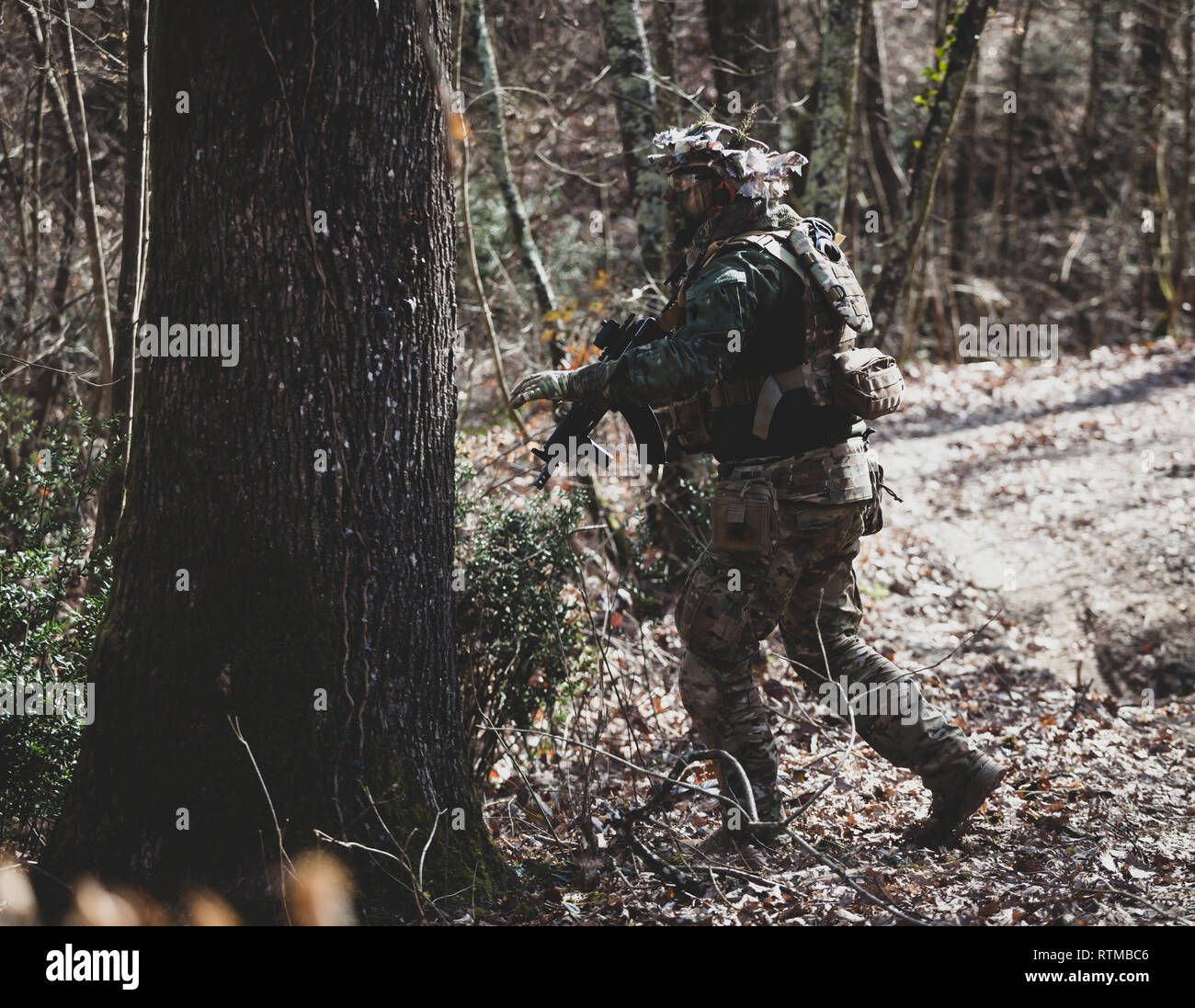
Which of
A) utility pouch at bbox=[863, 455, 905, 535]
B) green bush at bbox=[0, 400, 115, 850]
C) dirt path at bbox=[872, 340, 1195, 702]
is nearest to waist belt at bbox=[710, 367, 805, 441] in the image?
utility pouch at bbox=[863, 455, 905, 535]

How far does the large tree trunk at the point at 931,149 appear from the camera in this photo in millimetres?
6922

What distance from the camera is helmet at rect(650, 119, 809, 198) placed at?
3684 mm

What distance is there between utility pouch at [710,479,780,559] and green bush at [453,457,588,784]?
0.93 metres

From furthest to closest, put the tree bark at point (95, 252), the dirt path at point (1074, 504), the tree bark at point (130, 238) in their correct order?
1. the dirt path at point (1074, 504)
2. the tree bark at point (95, 252)
3. the tree bark at point (130, 238)

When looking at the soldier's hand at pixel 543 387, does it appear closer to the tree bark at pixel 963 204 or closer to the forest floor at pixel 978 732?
the forest floor at pixel 978 732

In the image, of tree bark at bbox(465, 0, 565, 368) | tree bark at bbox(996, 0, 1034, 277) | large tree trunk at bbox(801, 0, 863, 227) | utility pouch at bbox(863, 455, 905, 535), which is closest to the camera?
utility pouch at bbox(863, 455, 905, 535)

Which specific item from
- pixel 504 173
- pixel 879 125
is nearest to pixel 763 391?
pixel 504 173

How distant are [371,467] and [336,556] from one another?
0.28m

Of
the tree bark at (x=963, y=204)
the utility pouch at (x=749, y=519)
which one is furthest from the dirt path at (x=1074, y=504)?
the tree bark at (x=963, y=204)

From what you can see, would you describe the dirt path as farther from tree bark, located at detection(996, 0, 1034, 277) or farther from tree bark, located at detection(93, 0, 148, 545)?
tree bark, located at detection(93, 0, 148, 545)

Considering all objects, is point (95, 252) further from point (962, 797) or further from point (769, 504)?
point (962, 797)

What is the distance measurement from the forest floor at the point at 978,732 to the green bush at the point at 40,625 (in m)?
1.51

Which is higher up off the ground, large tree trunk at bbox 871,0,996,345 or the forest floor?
large tree trunk at bbox 871,0,996,345
